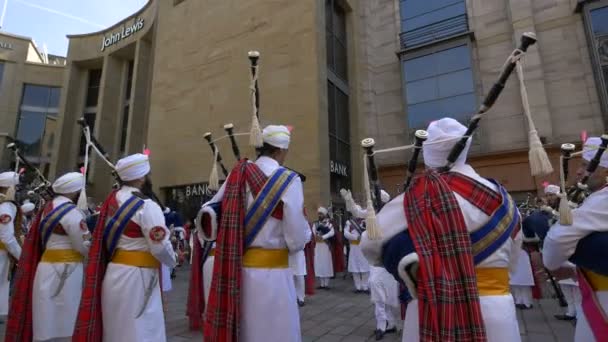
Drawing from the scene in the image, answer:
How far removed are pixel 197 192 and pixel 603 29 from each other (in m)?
16.7

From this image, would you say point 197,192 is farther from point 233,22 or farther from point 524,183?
point 524,183

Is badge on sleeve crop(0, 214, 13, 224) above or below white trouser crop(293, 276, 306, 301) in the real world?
above

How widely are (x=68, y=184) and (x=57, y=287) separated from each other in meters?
1.13

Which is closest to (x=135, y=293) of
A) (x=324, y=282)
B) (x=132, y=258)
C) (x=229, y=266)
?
(x=132, y=258)

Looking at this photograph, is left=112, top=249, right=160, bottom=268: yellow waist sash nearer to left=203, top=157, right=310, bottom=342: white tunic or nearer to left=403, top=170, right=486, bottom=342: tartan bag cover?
left=203, top=157, right=310, bottom=342: white tunic

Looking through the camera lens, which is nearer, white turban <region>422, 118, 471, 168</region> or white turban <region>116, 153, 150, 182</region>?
white turban <region>422, 118, 471, 168</region>

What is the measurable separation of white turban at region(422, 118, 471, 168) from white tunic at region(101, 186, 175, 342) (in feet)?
7.27

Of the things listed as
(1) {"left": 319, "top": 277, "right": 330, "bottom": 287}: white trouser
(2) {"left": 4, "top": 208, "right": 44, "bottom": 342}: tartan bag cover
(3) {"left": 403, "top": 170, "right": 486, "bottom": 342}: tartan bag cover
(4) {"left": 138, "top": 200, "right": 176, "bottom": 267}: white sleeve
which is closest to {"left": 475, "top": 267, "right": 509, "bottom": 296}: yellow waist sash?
(3) {"left": 403, "top": 170, "right": 486, "bottom": 342}: tartan bag cover

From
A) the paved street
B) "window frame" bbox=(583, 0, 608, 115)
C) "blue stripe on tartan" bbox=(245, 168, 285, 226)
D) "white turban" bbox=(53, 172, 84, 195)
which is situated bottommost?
the paved street

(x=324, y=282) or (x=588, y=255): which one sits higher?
(x=588, y=255)

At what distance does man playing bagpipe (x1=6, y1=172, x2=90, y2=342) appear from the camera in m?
3.74

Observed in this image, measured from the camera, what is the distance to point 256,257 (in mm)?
2707

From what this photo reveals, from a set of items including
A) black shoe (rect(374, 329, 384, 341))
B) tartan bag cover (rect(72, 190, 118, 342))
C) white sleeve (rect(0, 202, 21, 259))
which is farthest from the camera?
white sleeve (rect(0, 202, 21, 259))

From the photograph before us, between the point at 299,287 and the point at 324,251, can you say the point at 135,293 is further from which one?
the point at 324,251
